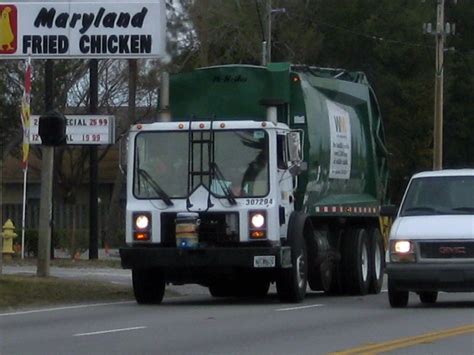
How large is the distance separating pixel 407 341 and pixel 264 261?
205 inches

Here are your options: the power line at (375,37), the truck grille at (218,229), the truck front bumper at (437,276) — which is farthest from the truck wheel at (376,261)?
the power line at (375,37)

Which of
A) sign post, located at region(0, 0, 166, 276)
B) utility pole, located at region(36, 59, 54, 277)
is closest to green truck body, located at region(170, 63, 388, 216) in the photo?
sign post, located at region(0, 0, 166, 276)

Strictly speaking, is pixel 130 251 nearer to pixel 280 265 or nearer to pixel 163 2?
pixel 280 265

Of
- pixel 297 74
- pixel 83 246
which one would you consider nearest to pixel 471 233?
pixel 297 74

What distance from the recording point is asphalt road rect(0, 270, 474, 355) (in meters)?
14.2

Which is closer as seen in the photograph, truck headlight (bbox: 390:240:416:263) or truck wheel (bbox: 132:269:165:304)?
truck headlight (bbox: 390:240:416:263)

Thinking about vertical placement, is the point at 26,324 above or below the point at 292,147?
below

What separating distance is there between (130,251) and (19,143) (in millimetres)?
28787

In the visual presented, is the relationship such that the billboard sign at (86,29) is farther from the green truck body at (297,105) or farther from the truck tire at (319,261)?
the truck tire at (319,261)

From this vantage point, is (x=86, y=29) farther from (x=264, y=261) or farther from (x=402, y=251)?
(x=402, y=251)

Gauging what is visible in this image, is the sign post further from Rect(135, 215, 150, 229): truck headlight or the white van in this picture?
the white van

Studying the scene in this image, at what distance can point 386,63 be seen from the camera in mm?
54781

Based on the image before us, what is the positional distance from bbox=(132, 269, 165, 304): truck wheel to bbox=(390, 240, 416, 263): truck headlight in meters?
3.84

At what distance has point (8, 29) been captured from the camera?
80.9 feet
